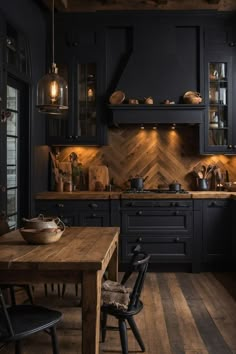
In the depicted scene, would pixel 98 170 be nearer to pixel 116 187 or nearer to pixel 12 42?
pixel 116 187

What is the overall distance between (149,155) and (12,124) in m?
2.13

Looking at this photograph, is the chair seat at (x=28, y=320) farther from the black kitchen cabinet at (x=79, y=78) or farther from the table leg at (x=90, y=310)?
the black kitchen cabinet at (x=79, y=78)

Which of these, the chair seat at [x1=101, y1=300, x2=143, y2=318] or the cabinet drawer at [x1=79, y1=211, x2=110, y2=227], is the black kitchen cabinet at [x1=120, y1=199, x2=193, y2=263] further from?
the chair seat at [x1=101, y1=300, x2=143, y2=318]

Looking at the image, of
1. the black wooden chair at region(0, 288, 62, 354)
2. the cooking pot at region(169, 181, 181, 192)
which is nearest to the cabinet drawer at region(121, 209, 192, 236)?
the cooking pot at region(169, 181, 181, 192)

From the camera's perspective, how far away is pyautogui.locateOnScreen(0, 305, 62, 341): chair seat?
8.09 feet

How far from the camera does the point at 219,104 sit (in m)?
6.30

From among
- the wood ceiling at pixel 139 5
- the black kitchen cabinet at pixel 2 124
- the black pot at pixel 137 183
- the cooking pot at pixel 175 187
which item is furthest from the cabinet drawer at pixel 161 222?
the wood ceiling at pixel 139 5

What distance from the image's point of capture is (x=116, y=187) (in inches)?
260

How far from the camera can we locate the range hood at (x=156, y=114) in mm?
6090

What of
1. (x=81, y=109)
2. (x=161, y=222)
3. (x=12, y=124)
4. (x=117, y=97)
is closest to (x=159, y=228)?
(x=161, y=222)

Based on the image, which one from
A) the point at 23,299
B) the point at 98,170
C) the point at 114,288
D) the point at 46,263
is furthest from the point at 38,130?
the point at 46,263

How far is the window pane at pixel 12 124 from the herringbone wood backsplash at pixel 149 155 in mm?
1344

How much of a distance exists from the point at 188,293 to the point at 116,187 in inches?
84.4

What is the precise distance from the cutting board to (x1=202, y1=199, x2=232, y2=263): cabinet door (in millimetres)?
1420
